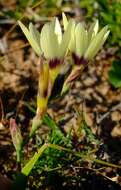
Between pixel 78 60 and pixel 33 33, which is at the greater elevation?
pixel 33 33

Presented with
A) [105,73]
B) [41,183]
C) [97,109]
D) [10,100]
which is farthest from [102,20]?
[41,183]

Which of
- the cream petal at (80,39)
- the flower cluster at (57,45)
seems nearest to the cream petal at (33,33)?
the flower cluster at (57,45)

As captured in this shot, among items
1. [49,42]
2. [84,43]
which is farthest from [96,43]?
[49,42]

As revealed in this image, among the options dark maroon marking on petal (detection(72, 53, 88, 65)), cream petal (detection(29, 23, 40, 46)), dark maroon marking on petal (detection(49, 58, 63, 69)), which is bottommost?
dark maroon marking on petal (detection(72, 53, 88, 65))

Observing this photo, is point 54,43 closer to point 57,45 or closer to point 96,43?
point 57,45

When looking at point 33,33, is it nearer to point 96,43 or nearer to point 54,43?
point 54,43

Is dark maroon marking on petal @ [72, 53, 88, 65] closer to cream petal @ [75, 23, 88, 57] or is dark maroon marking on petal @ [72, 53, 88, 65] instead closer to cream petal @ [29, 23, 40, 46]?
cream petal @ [75, 23, 88, 57]

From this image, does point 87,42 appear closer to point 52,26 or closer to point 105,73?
point 52,26

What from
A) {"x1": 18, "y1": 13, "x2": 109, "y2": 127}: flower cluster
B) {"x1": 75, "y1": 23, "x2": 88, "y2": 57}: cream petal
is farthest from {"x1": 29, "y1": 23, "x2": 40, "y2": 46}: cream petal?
{"x1": 75, "y1": 23, "x2": 88, "y2": 57}: cream petal
